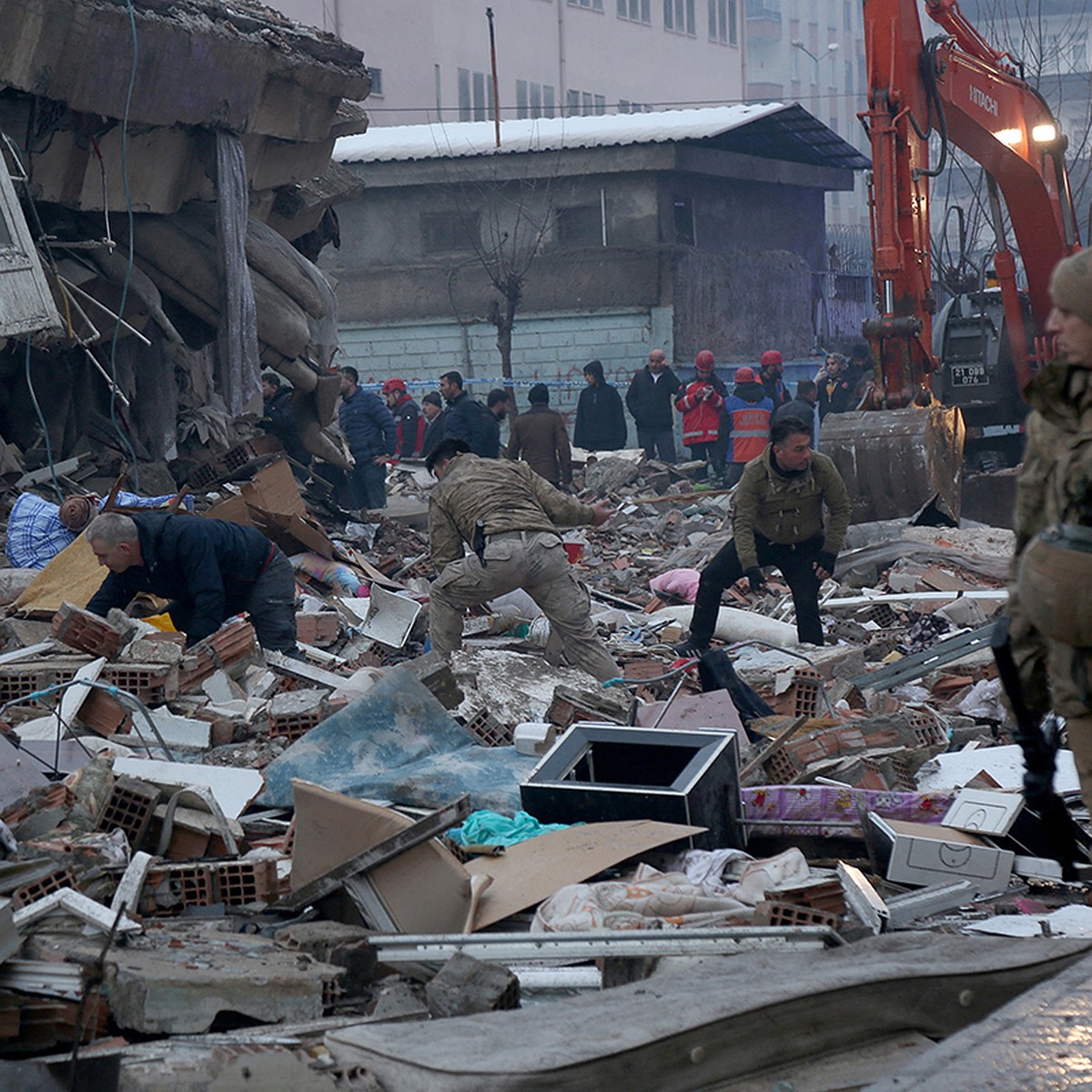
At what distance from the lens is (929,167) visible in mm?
11305

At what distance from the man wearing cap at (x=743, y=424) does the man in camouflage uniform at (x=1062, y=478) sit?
1266 cm

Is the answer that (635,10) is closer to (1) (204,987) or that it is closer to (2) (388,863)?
(2) (388,863)

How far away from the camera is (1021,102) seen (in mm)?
12688

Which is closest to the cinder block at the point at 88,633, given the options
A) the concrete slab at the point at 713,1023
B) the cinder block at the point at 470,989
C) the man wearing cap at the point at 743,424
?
the cinder block at the point at 470,989

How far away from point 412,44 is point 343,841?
32871 millimetres

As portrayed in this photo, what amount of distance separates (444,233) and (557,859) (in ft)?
70.2

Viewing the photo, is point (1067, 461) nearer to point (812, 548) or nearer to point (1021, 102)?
point (812, 548)

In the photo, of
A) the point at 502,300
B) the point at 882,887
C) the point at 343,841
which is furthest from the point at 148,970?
the point at 502,300

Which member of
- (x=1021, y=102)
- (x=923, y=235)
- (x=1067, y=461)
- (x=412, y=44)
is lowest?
(x=1067, y=461)

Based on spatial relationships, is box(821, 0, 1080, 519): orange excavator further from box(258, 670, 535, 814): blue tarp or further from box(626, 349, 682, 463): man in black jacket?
box(258, 670, 535, 814): blue tarp

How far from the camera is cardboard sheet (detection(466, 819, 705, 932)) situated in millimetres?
Result: 4379

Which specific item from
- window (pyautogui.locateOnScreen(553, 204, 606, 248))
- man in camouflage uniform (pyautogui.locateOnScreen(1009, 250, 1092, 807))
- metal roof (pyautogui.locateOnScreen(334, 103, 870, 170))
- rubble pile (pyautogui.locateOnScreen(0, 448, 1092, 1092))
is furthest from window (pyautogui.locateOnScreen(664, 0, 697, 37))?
man in camouflage uniform (pyautogui.locateOnScreen(1009, 250, 1092, 807))

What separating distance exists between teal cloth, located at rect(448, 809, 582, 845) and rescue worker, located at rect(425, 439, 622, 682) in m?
2.82

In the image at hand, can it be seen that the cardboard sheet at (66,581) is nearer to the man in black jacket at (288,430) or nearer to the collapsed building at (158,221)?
the collapsed building at (158,221)
